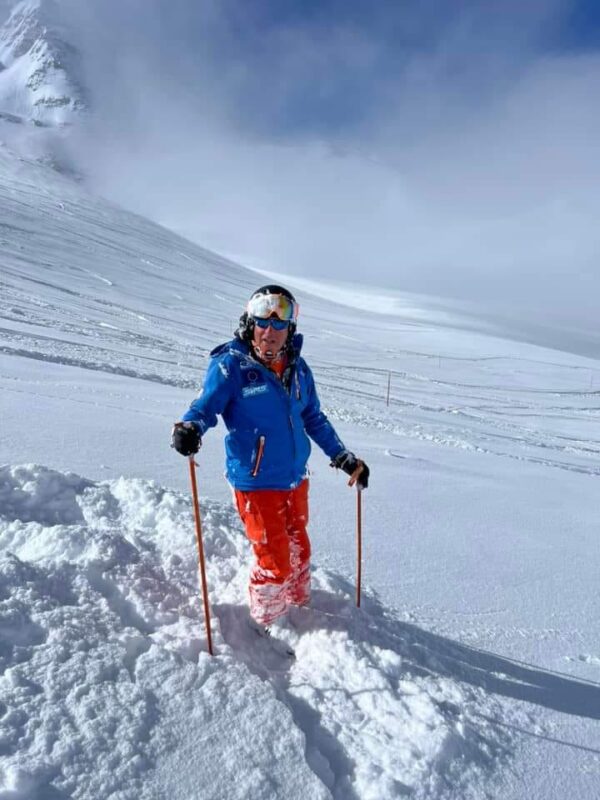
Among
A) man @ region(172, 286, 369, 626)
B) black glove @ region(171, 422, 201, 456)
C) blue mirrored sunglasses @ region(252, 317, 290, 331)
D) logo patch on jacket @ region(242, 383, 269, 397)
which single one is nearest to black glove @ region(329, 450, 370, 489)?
man @ region(172, 286, 369, 626)

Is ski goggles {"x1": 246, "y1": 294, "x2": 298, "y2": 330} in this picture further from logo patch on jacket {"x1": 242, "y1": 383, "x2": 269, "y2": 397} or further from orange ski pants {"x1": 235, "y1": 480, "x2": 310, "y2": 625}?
orange ski pants {"x1": 235, "y1": 480, "x2": 310, "y2": 625}

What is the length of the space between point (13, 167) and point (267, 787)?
71.6m

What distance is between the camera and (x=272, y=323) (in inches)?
104

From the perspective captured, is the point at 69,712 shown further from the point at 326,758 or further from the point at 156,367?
the point at 156,367

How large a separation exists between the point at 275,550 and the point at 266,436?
1.74 feet

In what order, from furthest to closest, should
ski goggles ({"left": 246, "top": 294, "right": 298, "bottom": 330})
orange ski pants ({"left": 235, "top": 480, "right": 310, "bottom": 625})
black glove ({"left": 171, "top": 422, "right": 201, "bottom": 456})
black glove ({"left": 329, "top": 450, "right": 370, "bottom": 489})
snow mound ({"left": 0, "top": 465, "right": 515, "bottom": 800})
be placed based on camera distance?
black glove ({"left": 329, "top": 450, "right": 370, "bottom": 489}) < ski goggles ({"left": 246, "top": 294, "right": 298, "bottom": 330}) < orange ski pants ({"left": 235, "top": 480, "right": 310, "bottom": 625}) < black glove ({"left": 171, "top": 422, "right": 201, "bottom": 456}) < snow mound ({"left": 0, "top": 465, "right": 515, "bottom": 800})

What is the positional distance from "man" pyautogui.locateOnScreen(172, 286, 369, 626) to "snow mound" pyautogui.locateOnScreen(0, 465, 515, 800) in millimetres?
233

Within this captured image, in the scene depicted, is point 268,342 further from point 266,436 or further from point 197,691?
point 197,691

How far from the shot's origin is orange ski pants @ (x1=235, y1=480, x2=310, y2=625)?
8.27 ft

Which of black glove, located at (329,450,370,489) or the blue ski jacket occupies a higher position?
the blue ski jacket

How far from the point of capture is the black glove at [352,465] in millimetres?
2934

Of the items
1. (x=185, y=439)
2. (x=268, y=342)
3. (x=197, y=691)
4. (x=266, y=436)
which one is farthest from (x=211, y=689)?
(x=268, y=342)

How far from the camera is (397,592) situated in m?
3.05

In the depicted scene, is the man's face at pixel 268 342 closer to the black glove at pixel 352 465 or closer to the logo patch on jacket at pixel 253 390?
the logo patch on jacket at pixel 253 390
